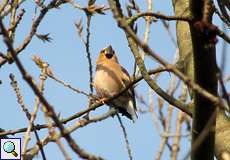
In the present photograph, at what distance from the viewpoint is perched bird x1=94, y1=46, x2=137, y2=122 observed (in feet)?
18.5

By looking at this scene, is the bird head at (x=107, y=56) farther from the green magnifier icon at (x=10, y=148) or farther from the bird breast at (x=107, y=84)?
the green magnifier icon at (x=10, y=148)

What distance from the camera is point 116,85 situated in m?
5.80

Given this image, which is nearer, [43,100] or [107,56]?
[43,100]

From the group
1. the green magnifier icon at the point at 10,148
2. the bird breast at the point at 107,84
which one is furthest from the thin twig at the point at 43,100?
the bird breast at the point at 107,84

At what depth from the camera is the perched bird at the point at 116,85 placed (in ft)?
18.5

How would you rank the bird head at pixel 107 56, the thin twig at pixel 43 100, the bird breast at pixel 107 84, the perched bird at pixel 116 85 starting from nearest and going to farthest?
the thin twig at pixel 43 100, the perched bird at pixel 116 85, the bird breast at pixel 107 84, the bird head at pixel 107 56

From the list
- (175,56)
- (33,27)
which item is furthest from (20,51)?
(175,56)

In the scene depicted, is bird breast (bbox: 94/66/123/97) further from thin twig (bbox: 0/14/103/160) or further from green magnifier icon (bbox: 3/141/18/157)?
thin twig (bbox: 0/14/103/160)

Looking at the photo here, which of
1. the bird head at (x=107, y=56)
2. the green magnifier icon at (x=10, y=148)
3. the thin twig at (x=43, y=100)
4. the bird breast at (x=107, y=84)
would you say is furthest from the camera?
the bird head at (x=107, y=56)

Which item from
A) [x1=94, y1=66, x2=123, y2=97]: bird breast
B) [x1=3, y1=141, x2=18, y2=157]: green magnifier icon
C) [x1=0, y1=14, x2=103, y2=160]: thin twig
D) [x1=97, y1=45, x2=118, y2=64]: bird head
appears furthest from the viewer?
[x1=97, y1=45, x2=118, y2=64]: bird head

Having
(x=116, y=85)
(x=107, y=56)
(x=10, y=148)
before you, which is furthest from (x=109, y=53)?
(x=10, y=148)

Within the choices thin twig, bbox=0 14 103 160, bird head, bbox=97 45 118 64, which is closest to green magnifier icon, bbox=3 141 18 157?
thin twig, bbox=0 14 103 160

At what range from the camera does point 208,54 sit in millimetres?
2121

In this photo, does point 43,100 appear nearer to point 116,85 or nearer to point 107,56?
point 116,85
